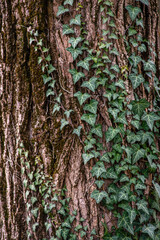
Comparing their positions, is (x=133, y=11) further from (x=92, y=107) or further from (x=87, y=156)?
(x=87, y=156)

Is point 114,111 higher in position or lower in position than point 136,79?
lower

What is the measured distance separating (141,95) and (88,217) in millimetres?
1289

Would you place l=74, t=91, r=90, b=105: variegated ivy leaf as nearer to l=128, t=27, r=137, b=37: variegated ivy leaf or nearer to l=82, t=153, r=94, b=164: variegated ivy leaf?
l=82, t=153, r=94, b=164: variegated ivy leaf

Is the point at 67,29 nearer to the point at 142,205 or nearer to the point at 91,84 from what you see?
the point at 91,84

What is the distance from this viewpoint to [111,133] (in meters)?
1.78

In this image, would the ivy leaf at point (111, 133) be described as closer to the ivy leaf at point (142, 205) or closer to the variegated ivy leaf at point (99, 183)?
the variegated ivy leaf at point (99, 183)

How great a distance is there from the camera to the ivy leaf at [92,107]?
69.0 inches

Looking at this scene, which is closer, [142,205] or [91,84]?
[91,84]

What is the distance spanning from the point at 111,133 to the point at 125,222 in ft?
2.74

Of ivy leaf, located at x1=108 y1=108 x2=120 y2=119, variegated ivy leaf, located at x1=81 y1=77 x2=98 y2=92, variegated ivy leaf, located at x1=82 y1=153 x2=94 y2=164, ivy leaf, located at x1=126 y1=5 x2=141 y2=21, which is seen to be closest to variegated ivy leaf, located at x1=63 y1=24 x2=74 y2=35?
variegated ivy leaf, located at x1=81 y1=77 x2=98 y2=92

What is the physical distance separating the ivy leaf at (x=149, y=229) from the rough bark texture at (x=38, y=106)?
42 cm

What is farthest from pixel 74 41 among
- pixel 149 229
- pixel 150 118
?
pixel 149 229

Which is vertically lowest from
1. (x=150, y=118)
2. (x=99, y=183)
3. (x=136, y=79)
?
(x=99, y=183)

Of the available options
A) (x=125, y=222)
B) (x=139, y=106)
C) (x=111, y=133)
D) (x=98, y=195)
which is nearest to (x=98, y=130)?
(x=111, y=133)
